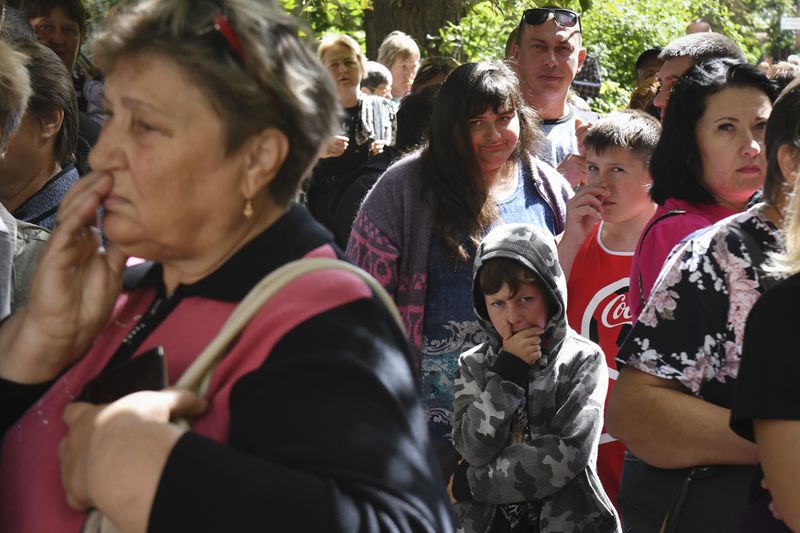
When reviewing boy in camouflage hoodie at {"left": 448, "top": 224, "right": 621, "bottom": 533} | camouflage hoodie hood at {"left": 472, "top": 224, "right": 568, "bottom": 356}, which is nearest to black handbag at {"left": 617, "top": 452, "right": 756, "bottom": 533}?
boy in camouflage hoodie at {"left": 448, "top": 224, "right": 621, "bottom": 533}

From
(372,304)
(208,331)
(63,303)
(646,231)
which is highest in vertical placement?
(372,304)

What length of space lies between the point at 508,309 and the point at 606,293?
930 millimetres

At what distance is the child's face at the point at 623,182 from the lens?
199 inches

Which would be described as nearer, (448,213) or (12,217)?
(12,217)

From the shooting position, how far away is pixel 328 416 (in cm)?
163

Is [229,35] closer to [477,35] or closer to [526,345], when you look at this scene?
[526,345]

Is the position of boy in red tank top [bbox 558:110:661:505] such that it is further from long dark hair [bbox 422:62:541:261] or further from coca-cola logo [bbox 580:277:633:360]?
long dark hair [bbox 422:62:541:261]

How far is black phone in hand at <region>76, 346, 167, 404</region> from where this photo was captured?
1.82 meters

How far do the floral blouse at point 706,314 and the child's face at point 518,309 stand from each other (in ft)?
3.22

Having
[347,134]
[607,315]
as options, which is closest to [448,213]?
[607,315]

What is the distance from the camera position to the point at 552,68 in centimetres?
648

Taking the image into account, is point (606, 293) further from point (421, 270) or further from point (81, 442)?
point (81, 442)

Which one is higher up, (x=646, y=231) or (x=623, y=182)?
(x=646, y=231)

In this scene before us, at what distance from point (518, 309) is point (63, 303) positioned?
7.21 ft
